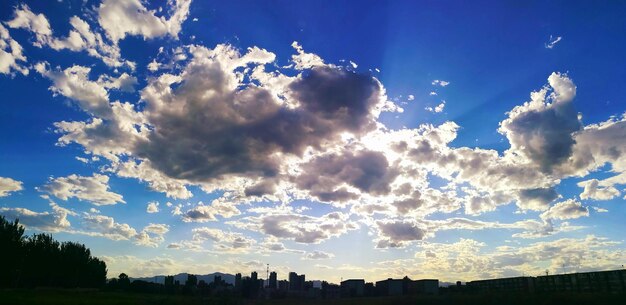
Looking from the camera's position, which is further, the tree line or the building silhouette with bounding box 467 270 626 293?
the tree line

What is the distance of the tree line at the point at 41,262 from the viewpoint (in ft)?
331

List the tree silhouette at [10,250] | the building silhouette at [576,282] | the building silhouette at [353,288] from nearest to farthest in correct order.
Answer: the building silhouette at [576,282], the tree silhouette at [10,250], the building silhouette at [353,288]

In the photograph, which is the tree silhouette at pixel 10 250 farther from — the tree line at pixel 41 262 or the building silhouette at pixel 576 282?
the building silhouette at pixel 576 282

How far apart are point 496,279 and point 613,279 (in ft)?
160

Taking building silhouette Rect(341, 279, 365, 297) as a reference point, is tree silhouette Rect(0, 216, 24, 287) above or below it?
above

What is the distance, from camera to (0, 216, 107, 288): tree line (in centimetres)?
10088

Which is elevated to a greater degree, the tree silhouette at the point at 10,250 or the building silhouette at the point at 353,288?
the tree silhouette at the point at 10,250

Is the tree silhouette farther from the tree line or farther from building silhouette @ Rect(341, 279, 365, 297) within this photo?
building silhouette @ Rect(341, 279, 365, 297)

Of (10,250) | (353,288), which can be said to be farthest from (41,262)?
(353,288)

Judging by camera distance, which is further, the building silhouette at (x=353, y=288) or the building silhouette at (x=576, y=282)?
the building silhouette at (x=353, y=288)

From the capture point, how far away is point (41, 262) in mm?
112375

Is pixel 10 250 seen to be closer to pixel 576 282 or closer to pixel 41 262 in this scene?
pixel 41 262

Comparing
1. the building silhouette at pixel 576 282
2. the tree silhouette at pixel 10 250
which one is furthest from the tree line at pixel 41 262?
the building silhouette at pixel 576 282

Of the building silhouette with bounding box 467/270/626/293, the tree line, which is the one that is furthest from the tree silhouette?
the building silhouette with bounding box 467/270/626/293
